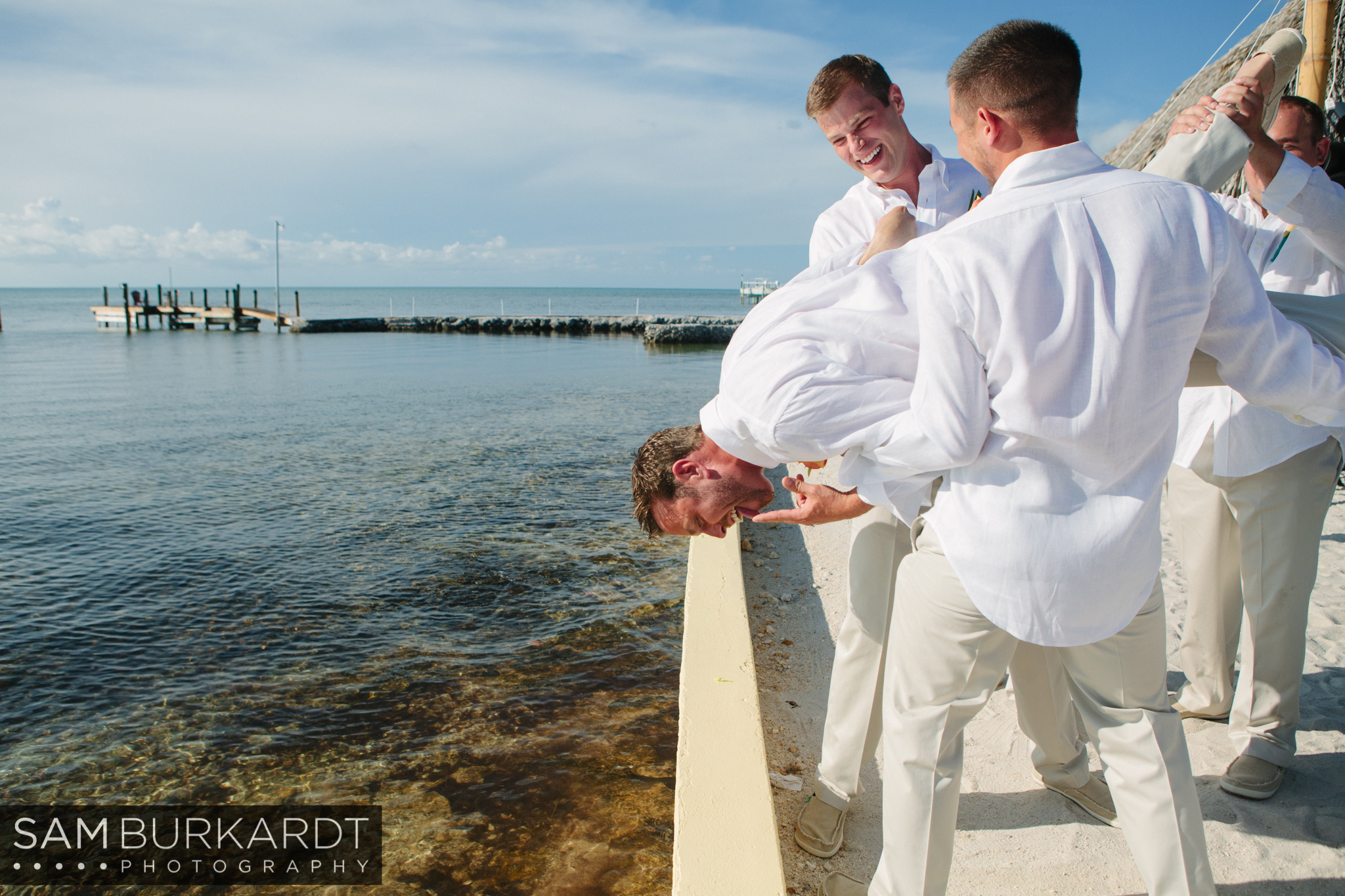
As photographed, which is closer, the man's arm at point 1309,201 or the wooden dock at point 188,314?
the man's arm at point 1309,201

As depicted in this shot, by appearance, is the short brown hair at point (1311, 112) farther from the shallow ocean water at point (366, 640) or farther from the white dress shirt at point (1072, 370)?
the shallow ocean water at point (366, 640)

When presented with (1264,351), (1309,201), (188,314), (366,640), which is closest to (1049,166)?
(1264,351)

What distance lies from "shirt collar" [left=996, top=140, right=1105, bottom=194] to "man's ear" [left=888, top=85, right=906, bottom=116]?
5.09 feet

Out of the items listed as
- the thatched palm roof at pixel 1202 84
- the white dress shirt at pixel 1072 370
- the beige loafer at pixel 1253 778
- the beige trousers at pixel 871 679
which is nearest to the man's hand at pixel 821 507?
the beige trousers at pixel 871 679

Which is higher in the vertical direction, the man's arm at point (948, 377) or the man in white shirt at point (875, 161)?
the man in white shirt at point (875, 161)

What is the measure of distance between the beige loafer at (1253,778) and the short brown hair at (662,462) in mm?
2227

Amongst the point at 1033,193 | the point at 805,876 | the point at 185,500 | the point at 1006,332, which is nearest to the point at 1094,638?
the point at 1006,332

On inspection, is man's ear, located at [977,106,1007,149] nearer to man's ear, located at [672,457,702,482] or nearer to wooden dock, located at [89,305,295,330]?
man's ear, located at [672,457,702,482]

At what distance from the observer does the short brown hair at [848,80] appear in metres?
2.92

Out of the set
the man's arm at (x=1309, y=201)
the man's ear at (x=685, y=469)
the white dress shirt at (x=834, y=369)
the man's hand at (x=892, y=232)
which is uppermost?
the man's arm at (x=1309, y=201)

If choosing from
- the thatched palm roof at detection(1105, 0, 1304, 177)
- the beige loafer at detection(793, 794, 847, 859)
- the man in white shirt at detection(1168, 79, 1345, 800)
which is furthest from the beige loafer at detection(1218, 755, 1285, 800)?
the thatched palm roof at detection(1105, 0, 1304, 177)

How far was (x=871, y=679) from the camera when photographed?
253cm

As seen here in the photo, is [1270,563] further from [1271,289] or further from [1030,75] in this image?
[1030,75]

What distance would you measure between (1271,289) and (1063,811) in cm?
199
